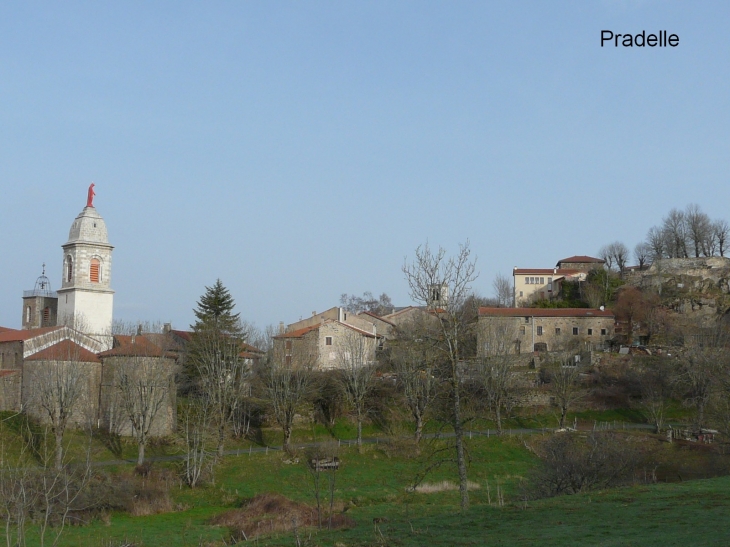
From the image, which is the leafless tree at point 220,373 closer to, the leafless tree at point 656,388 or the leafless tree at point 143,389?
the leafless tree at point 143,389

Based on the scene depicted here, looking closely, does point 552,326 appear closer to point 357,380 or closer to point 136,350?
point 357,380

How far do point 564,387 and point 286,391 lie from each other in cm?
1914

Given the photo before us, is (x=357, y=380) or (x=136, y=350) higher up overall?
(x=136, y=350)

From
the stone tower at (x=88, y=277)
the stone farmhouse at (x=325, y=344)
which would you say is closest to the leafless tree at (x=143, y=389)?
the stone farmhouse at (x=325, y=344)

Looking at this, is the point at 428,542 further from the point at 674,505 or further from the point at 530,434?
the point at 530,434

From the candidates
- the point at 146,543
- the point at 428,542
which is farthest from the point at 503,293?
the point at 428,542

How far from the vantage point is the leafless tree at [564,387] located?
55.2m

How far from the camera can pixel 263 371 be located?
58.8 meters

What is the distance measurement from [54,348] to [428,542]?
131 ft

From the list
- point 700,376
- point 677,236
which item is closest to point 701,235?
point 677,236

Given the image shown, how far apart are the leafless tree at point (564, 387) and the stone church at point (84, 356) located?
26.1 m

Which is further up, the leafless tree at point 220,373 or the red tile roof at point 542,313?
the red tile roof at point 542,313

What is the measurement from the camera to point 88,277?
67750mm

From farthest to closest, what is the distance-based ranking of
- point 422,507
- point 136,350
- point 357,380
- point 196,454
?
point 357,380 → point 136,350 → point 196,454 → point 422,507
